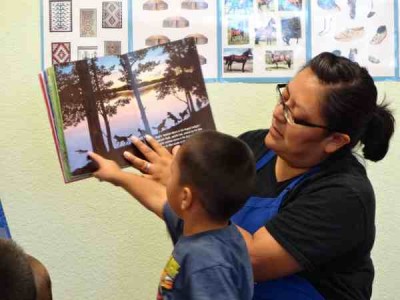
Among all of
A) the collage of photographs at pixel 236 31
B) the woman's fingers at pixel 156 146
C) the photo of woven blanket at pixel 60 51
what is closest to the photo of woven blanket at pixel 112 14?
the collage of photographs at pixel 236 31

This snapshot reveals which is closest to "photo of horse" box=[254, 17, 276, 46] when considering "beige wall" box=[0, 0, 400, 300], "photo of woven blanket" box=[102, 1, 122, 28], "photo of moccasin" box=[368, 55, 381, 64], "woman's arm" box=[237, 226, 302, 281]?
"beige wall" box=[0, 0, 400, 300]

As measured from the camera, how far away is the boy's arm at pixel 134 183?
89 centimetres

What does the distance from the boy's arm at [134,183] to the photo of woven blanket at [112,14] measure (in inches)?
21.2

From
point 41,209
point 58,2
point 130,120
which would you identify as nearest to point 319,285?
point 130,120

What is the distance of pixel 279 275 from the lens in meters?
0.81

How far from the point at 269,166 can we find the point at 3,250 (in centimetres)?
55

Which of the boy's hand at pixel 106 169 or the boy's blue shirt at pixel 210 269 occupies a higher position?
the boy's hand at pixel 106 169

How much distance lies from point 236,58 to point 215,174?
A: 2.27 ft

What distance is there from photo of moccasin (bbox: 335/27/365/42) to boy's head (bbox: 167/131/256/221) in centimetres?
75

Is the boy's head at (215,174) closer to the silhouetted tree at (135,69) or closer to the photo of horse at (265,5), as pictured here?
the silhouetted tree at (135,69)

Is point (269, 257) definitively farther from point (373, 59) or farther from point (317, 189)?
point (373, 59)

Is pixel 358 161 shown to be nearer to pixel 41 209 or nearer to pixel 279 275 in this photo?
pixel 279 275

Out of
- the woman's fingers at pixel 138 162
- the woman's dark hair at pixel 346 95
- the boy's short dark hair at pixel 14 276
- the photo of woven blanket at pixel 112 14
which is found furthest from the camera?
the photo of woven blanket at pixel 112 14

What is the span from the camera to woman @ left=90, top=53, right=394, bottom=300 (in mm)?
796
